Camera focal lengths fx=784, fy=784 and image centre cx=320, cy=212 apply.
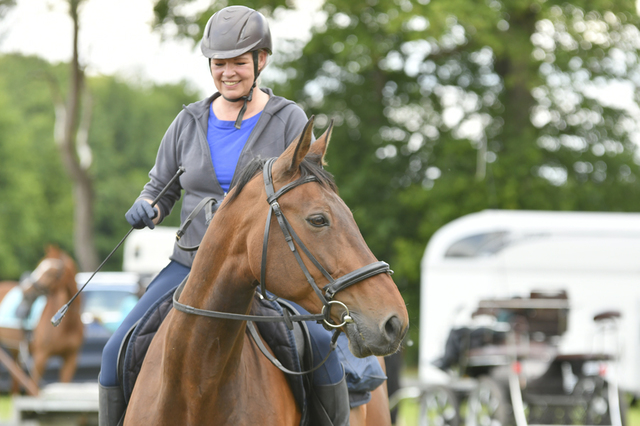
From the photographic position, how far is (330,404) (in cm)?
341

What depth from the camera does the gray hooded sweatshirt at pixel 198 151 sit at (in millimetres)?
3246

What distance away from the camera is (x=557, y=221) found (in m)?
13.6

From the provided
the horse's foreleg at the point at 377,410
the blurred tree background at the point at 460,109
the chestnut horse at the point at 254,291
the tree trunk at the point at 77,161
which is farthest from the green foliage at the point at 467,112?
the chestnut horse at the point at 254,291

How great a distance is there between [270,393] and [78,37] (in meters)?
18.0

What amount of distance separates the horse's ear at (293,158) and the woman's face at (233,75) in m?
0.58

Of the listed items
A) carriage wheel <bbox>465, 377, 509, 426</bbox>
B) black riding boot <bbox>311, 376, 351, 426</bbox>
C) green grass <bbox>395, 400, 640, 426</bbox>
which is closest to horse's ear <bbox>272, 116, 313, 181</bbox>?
black riding boot <bbox>311, 376, 351, 426</bbox>

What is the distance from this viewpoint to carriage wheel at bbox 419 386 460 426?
34.4ft

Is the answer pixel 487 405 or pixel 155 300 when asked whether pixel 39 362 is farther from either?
pixel 155 300

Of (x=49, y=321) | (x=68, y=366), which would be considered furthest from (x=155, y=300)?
(x=68, y=366)

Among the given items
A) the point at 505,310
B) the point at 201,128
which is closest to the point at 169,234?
the point at 505,310

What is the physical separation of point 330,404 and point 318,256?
1.04 meters

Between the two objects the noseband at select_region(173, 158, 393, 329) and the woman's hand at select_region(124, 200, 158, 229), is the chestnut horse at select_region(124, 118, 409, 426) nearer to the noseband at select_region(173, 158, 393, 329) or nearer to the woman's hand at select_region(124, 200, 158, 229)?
the noseband at select_region(173, 158, 393, 329)

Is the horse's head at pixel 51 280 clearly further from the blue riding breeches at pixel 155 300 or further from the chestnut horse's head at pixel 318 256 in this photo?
the chestnut horse's head at pixel 318 256

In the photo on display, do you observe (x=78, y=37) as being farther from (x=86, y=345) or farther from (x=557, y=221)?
(x=557, y=221)
